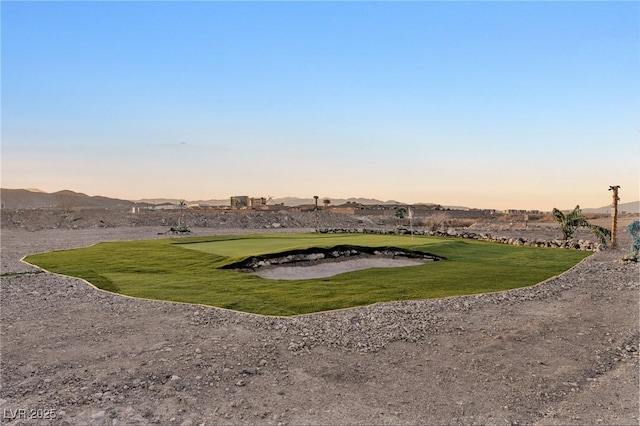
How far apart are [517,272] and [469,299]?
5.18m

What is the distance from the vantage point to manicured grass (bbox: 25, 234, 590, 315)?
11.2 meters

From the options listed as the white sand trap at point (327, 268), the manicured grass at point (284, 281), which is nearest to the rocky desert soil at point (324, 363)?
the manicured grass at point (284, 281)

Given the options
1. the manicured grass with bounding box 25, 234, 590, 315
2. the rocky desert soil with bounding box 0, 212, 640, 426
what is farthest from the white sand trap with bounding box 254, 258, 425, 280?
the rocky desert soil with bounding box 0, 212, 640, 426

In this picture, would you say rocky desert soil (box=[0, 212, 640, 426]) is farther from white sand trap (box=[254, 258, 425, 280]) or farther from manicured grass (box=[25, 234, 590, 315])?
white sand trap (box=[254, 258, 425, 280])

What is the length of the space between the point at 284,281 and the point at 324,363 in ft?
24.1

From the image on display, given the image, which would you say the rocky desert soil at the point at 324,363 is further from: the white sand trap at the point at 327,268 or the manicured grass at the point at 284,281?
the white sand trap at the point at 327,268

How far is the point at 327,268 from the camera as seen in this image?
54.9 feet

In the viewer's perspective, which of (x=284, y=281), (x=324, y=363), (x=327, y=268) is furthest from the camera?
(x=327, y=268)

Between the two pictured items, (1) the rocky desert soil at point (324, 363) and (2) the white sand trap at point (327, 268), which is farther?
(2) the white sand trap at point (327, 268)

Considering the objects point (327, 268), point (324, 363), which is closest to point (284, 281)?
point (327, 268)

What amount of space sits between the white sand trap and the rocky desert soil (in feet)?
17.4

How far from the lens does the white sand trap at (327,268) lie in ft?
51.0

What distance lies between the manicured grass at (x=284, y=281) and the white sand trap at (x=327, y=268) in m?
0.98

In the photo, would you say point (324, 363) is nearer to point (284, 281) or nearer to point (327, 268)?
point (284, 281)
